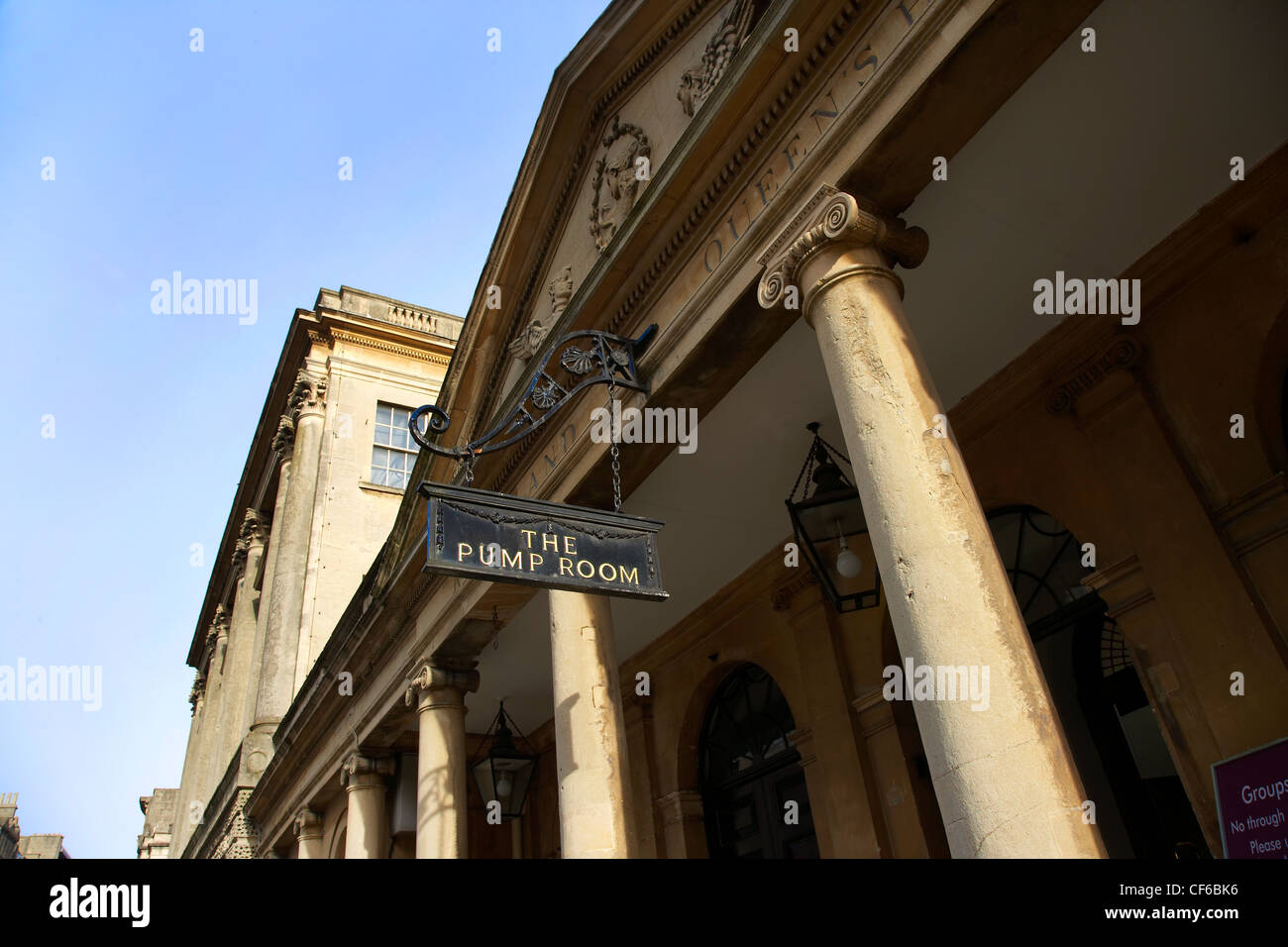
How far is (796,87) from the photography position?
17.3ft

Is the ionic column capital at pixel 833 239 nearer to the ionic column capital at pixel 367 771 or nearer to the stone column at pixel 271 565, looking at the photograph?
the ionic column capital at pixel 367 771

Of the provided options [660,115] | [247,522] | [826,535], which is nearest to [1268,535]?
[826,535]

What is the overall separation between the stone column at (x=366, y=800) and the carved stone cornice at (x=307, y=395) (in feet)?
38.8

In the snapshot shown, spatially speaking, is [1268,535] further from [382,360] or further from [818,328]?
[382,360]

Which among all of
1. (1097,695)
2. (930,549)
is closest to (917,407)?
(930,549)

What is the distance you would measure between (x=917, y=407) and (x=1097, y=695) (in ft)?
12.6

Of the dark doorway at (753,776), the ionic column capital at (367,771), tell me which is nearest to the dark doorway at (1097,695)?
the dark doorway at (753,776)

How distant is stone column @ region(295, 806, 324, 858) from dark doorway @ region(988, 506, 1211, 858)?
1083 centimetres

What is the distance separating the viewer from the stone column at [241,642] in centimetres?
2144

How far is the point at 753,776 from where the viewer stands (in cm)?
942

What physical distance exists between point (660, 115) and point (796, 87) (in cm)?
233

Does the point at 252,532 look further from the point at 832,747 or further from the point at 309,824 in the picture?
the point at 832,747

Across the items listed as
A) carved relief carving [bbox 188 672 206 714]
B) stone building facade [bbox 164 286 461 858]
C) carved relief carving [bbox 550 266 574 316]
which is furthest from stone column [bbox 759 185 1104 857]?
Result: carved relief carving [bbox 188 672 206 714]
